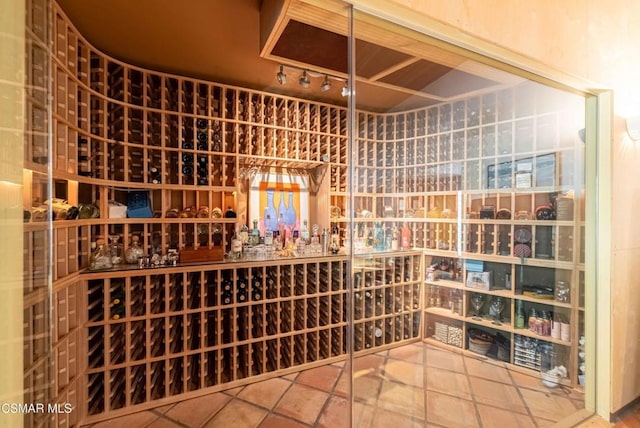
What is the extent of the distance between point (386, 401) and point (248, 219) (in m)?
1.75

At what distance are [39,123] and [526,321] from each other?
2.91m

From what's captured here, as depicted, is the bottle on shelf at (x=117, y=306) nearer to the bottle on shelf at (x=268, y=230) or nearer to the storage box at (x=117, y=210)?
the storage box at (x=117, y=210)

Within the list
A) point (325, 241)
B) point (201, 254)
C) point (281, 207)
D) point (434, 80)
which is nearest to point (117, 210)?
point (201, 254)

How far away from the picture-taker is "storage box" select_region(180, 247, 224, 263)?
198cm

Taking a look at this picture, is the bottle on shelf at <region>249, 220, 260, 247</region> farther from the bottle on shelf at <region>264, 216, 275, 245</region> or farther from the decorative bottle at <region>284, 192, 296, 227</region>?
the decorative bottle at <region>284, 192, 296, 227</region>

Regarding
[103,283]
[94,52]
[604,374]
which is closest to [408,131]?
[604,374]

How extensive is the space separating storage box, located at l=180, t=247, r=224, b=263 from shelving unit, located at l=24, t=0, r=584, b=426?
0.15 ft

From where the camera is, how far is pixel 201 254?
2.01m

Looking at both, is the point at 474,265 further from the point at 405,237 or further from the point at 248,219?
the point at 248,219

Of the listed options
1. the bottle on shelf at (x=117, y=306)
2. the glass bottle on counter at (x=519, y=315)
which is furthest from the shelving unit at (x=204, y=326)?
the glass bottle on counter at (x=519, y=315)

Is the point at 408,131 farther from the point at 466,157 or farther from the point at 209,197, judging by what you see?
the point at 209,197

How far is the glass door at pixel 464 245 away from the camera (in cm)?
169

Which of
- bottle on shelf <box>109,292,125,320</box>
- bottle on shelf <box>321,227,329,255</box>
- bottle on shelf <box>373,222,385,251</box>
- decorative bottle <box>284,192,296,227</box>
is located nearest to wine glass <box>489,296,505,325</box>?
bottle on shelf <box>373,222,385,251</box>

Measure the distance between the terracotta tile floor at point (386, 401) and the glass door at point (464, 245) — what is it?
0.04ft
